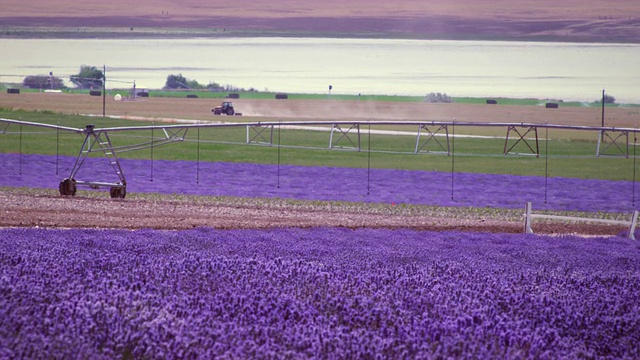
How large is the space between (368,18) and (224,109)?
814cm

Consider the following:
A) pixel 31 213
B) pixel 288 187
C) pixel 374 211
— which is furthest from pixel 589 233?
pixel 288 187

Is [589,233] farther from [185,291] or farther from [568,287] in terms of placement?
[185,291]

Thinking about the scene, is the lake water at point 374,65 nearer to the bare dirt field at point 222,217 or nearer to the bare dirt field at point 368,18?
the bare dirt field at point 368,18

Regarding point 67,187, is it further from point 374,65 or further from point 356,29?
point 356,29

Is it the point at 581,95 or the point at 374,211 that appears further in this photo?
the point at 581,95

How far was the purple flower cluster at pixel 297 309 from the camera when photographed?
181 inches

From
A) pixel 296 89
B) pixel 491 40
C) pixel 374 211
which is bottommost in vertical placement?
pixel 374 211

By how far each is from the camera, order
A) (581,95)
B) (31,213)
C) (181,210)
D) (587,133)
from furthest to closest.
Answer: (587,133) → (581,95) → (181,210) → (31,213)

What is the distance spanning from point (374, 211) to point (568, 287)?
17083 millimetres

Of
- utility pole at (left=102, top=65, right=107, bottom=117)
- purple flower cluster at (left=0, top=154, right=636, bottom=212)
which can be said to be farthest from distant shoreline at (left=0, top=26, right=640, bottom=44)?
purple flower cluster at (left=0, top=154, right=636, bottom=212)

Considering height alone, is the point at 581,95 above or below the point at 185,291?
above

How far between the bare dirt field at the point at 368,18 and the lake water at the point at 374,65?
564 mm

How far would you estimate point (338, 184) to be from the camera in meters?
31.2

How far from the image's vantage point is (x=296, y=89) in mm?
40188
